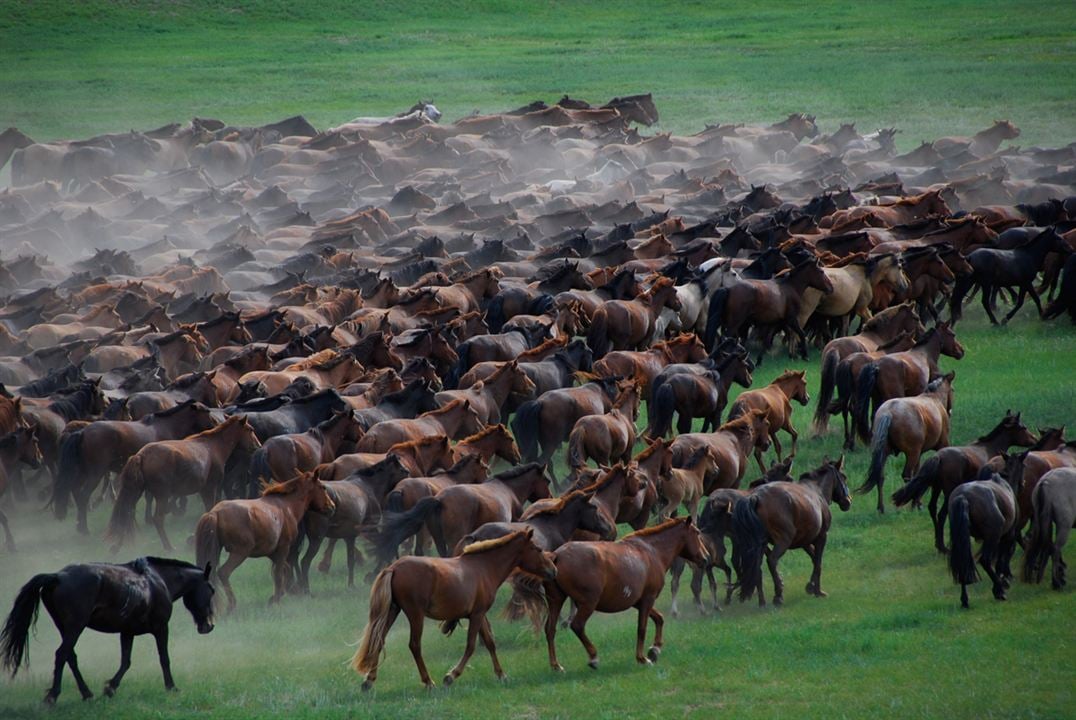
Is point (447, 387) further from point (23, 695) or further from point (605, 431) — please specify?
point (23, 695)

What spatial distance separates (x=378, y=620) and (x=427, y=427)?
5.18 metres

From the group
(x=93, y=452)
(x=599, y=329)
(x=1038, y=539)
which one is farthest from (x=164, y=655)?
(x=599, y=329)

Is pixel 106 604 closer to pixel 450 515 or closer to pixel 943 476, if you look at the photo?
pixel 450 515

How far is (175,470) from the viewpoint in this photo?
15.3 m

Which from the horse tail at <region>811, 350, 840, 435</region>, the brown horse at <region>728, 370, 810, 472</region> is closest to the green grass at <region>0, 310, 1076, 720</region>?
the brown horse at <region>728, 370, 810, 472</region>

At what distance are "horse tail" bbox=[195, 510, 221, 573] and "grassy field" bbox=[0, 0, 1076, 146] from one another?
37.6 m

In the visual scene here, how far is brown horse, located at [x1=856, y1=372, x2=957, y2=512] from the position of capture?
15414 millimetres

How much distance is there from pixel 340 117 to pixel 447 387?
37991 mm

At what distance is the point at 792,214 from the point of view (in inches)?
1091

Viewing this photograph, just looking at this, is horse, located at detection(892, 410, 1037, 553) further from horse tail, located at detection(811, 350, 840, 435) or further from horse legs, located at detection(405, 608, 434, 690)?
horse legs, located at detection(405, 608, 434, 690)

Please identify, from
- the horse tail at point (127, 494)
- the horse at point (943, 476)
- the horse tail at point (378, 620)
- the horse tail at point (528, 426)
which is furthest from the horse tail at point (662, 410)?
the horse tail at point (378, 620)

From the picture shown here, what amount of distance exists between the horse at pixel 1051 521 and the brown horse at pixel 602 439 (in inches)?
174

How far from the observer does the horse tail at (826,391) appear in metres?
18.0

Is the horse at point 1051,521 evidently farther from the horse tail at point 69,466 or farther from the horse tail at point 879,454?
the horse tail at point 69,466
